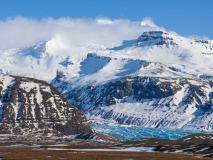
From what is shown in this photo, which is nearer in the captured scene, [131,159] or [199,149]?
[131,159]

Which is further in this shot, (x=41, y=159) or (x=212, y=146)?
(x=212, y=146)

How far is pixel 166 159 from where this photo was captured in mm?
143500

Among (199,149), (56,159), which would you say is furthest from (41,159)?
(199,149)

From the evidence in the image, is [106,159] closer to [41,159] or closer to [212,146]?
[41,159]

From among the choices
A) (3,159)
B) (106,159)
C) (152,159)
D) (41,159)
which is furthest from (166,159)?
(3,159)

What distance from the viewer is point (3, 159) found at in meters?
144

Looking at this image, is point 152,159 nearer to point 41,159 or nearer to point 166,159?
point 166,159

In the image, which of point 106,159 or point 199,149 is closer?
point 106,159

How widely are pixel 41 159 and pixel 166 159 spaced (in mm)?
38593

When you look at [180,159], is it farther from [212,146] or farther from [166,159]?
[212,146]

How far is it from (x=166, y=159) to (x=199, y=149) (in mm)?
58321

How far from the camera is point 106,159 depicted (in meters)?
141

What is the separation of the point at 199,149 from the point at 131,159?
65107 mm

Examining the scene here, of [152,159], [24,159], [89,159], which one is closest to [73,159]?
[89,159]
